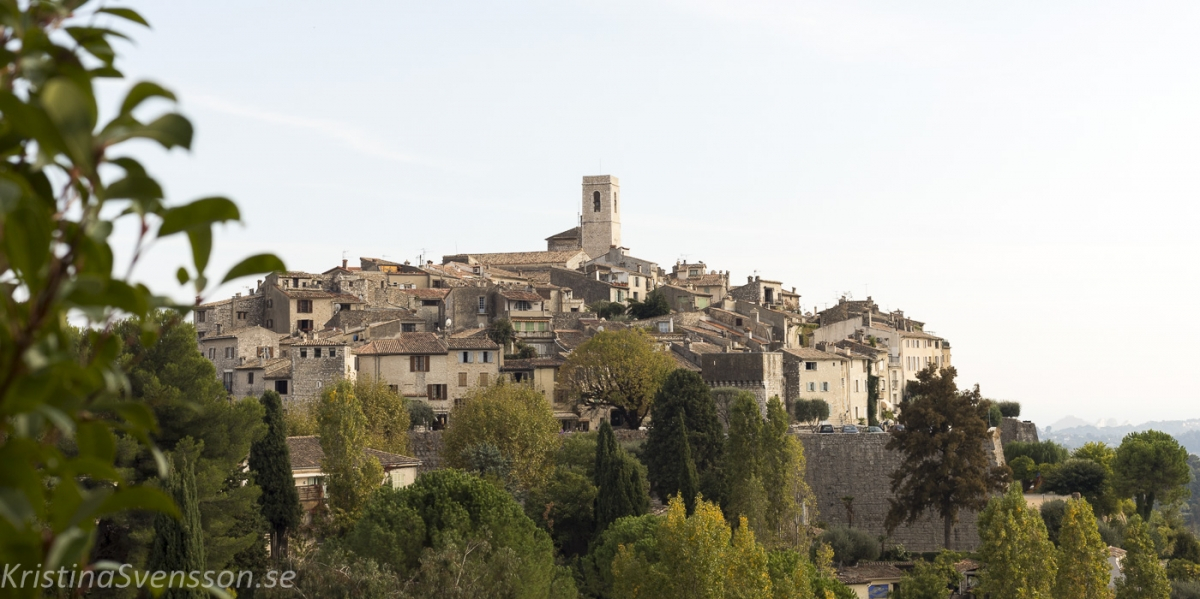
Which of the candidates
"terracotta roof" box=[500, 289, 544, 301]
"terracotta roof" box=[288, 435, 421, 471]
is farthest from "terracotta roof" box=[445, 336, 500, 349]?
"terracotta roof" box=[288, 435, 421, 471]

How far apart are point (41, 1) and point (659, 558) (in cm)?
3304

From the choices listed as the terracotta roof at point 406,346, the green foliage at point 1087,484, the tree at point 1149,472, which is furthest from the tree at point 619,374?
the tree at point 1149,472

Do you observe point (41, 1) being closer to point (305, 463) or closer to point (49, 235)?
point (49, 235)

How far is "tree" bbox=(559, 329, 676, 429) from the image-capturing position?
58594 millimetres

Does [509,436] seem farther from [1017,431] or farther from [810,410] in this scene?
[1017,431]

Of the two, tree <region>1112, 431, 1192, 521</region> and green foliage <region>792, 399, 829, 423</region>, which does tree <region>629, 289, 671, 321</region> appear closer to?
green foliage <region>792, 399, 829, 423</region>

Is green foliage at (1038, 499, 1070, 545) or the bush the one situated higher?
green foliage at (1038, 499, 1070, 545)

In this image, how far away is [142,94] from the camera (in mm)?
2859

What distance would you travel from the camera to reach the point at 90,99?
2631 mm

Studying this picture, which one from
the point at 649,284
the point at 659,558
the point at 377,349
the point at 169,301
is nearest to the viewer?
the point at 169,301

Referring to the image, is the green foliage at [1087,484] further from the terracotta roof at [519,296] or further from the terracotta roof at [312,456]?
the terracotta roof at [519,296]

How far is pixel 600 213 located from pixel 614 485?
252 feet

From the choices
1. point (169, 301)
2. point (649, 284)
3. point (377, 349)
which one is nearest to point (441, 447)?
point (377, 349)

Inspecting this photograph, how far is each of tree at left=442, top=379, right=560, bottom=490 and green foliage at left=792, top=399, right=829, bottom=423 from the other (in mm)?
15448
